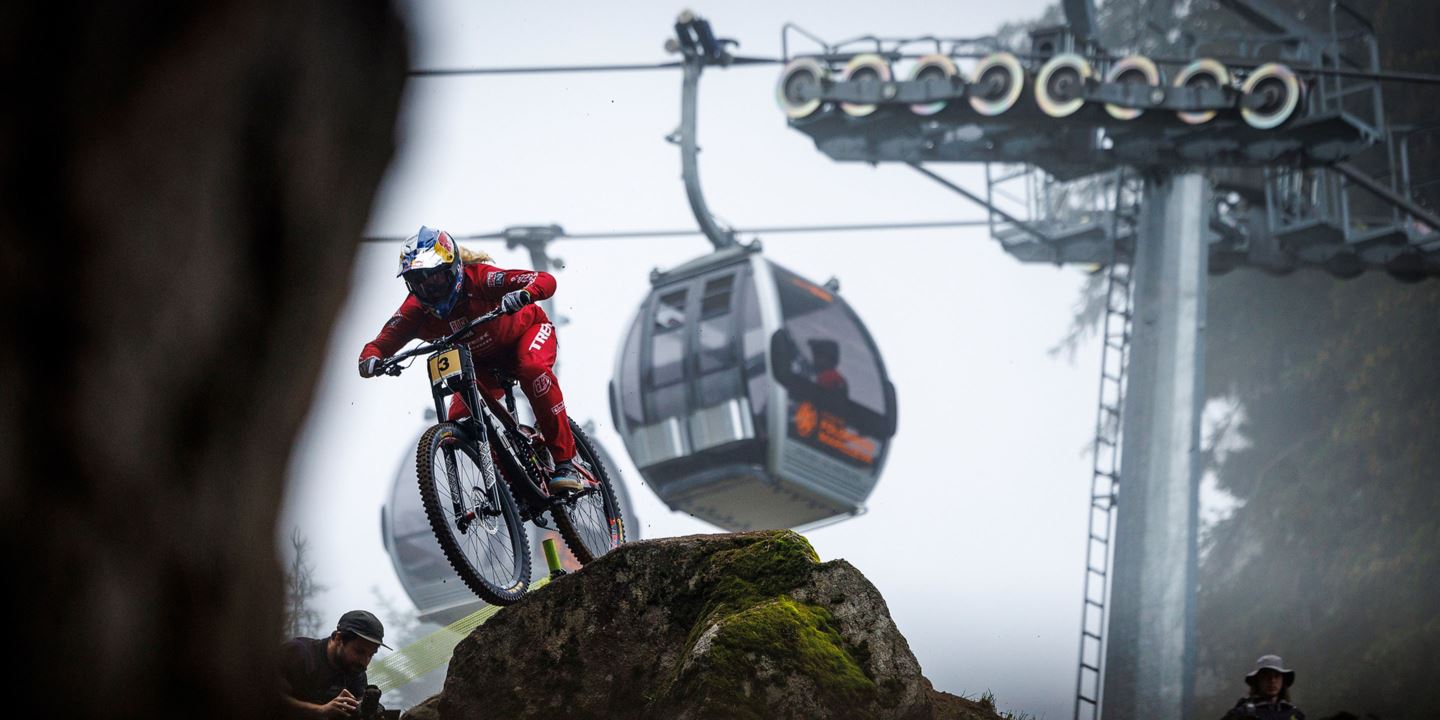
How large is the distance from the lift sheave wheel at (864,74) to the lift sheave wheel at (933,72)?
1.32 ft

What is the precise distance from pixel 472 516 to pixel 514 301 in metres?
0.90

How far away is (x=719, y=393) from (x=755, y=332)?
905mm

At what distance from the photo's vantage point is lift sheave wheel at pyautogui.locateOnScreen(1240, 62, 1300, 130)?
22.2 m

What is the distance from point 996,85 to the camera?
74.0 ft

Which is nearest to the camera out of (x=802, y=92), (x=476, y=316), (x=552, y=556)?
(x=552, y=556)

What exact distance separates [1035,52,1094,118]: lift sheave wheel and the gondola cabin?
372cm

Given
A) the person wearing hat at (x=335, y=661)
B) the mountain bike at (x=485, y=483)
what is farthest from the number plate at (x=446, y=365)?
the person wearing hat at (x=335, y=661)

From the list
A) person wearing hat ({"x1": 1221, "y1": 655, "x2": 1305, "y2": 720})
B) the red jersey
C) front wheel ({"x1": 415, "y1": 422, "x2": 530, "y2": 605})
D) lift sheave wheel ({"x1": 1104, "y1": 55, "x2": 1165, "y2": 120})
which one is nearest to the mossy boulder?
front wheel ({"x1": 415, "y1": 422, "x2": 530, "y2": 605})

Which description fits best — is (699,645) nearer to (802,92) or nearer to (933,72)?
(933,72)

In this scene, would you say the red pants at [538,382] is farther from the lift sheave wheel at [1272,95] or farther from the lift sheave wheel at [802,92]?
the lift sheave wheel at [1272,95]

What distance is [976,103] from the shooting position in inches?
893

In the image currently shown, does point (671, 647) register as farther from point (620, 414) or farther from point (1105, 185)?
point (1105, 185)

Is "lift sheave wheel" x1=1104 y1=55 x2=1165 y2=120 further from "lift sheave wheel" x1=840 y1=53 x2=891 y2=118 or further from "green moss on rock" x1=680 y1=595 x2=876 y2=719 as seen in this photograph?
"green moss on rock" x1=680 y1=595 x2=876 y2=719

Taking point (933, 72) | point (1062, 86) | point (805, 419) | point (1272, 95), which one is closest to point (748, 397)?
point (805, 419)
